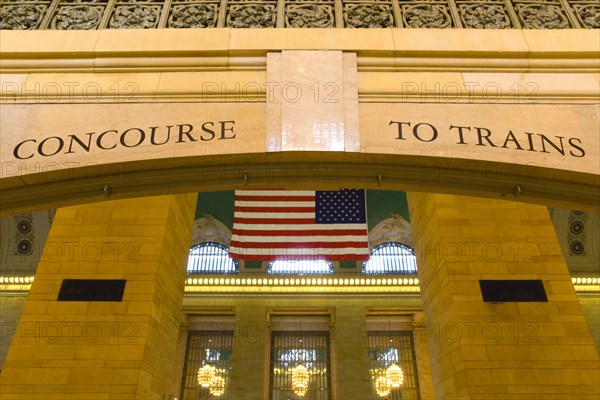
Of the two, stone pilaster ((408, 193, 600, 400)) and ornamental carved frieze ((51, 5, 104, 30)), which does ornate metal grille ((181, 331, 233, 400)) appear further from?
ornamental carved frieze ((51, 5, 104, 30))

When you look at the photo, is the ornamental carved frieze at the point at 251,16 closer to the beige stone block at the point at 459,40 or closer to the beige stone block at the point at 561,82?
the beige stone block at the point at 459,40

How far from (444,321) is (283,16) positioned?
19.2 feet

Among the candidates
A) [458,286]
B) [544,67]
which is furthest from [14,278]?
[544,67]

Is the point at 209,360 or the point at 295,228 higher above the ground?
the point at 209,360

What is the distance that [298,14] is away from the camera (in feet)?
17.7

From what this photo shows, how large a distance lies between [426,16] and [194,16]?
2.57m

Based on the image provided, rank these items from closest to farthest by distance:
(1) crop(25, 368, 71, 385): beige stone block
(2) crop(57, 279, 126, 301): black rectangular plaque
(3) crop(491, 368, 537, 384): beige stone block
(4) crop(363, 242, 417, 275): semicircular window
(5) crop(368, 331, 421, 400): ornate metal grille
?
(3) crop(491, 368, 537, 384): beige stone block, (1) crop(25, 368, 71, 385): beige stone block, (2) crop(57, 279, 126, 301): black rectangular plaque, (5) crop(368, 331, 421, 400): ornate metal grille, (4) crop(363, 242, 417, 275): semicircular window

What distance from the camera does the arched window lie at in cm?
1902

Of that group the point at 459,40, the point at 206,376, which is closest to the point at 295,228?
the point at 459,40

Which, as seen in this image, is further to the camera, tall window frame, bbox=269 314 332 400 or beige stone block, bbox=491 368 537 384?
tall window frame, bbox=269 314 332 400

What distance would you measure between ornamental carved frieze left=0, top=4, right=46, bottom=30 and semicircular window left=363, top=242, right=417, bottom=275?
51.4 ft

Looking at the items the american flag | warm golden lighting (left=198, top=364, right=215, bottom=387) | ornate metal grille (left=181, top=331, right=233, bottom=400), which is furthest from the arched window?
the american flag

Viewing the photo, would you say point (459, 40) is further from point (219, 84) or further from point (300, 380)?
point (300, 380)

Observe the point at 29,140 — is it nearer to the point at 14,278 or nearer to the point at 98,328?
the point at 98,328
